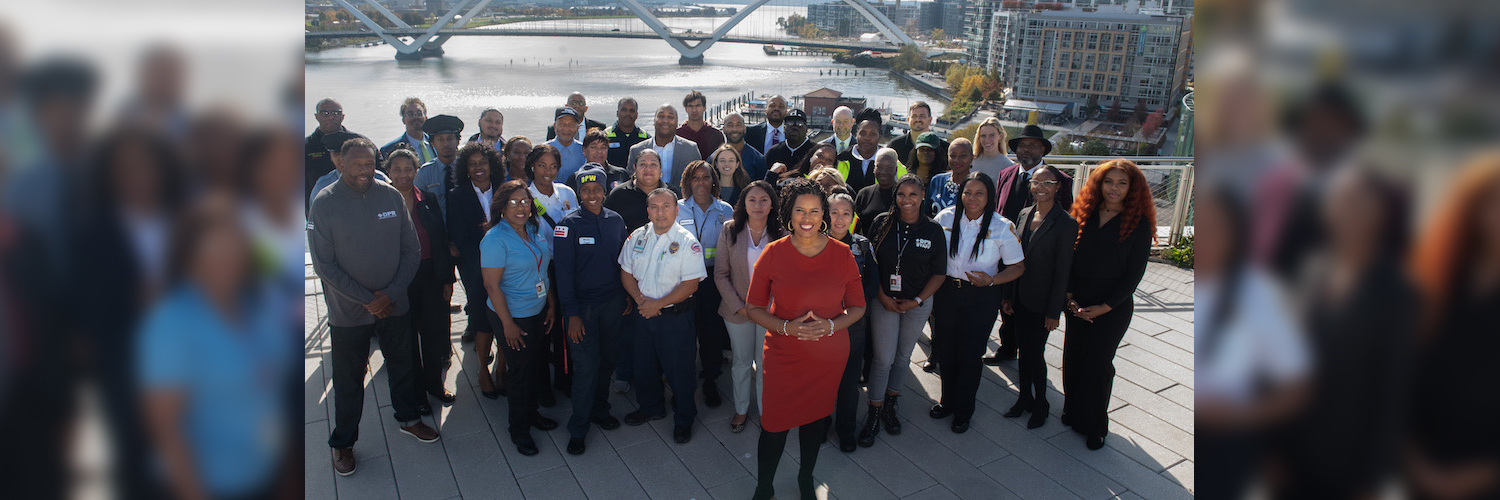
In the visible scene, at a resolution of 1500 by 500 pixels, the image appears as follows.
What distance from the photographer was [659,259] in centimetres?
385

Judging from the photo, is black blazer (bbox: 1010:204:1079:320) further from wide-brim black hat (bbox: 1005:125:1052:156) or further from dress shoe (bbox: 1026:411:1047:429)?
wide-brim black hat (bbox: 1005:125:1052:156)

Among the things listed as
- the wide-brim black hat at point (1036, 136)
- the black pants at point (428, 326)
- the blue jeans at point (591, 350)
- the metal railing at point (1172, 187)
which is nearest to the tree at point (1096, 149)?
the metal railing at point (1172, 187)

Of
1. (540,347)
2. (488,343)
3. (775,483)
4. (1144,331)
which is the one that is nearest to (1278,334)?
(775,483)

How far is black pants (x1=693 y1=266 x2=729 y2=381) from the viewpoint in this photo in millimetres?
4559

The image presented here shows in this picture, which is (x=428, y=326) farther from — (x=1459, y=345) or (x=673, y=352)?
(x=1459, y=345)

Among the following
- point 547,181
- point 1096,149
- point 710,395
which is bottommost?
point 710,395

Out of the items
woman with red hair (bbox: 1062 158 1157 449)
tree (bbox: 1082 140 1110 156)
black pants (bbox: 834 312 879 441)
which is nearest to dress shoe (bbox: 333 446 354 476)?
black pants (bbox: 834 312 879 441)

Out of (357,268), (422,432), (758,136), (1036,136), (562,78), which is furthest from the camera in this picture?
(562,78)

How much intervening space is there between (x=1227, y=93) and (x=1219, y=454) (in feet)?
0.71

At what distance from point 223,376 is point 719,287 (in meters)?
3.52

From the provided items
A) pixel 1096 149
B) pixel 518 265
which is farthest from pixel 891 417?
pixel 1096 149

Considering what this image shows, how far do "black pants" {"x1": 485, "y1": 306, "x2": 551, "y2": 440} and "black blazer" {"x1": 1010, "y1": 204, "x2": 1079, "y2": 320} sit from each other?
8.30 feet

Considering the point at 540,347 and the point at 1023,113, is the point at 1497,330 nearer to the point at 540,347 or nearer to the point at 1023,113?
the point at 540,347

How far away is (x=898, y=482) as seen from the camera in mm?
3744
